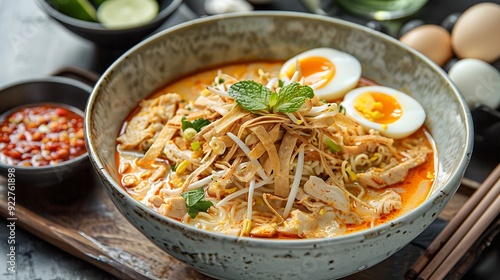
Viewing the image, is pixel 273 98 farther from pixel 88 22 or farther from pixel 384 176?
pixel 88 22

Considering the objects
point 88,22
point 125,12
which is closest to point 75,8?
point 88,22

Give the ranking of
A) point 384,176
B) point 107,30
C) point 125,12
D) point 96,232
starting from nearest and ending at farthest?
point 384,176 < point 96,232 < point 107,30 < point 125,12

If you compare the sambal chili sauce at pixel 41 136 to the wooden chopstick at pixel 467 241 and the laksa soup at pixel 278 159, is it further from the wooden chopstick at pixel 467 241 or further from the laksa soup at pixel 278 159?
the wooden chopstick at pixel 467 241

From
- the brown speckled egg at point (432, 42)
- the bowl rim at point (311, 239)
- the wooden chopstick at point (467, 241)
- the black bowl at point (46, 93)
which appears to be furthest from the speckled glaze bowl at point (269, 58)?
the brown speckled egg at point (432, 42)

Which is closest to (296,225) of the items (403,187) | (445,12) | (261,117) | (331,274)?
(331,274)

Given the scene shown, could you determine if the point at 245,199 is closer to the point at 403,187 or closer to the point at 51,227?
the point at 403,187

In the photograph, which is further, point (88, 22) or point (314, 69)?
point (88, 22)
